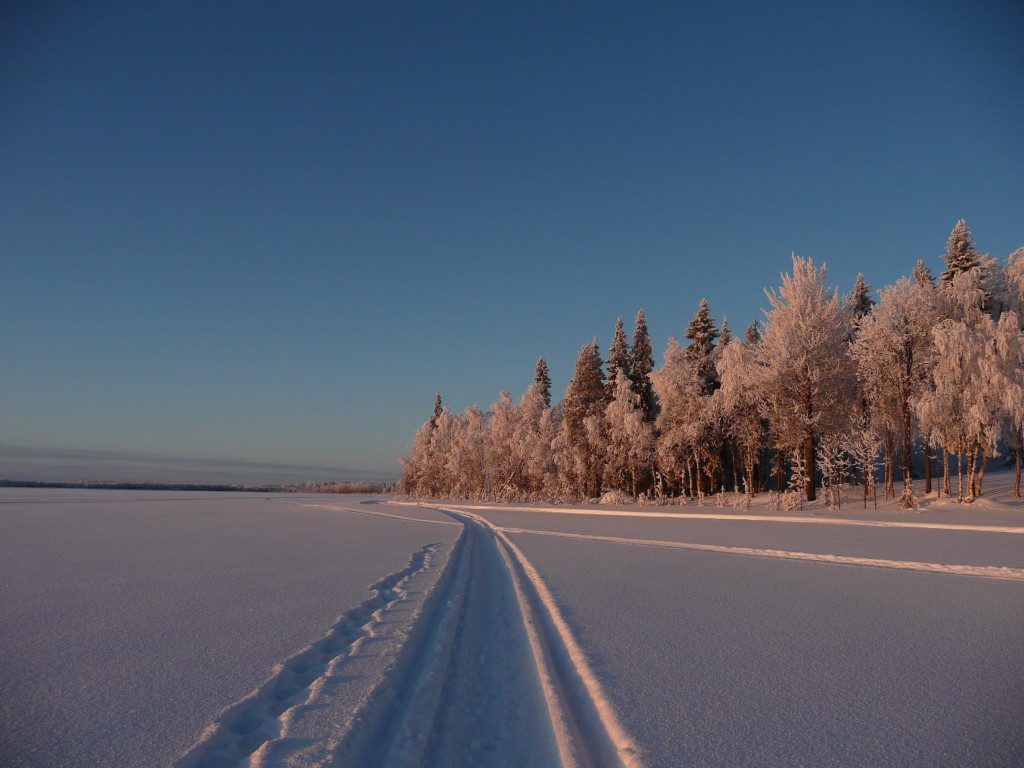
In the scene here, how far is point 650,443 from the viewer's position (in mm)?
40500

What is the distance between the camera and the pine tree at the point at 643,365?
4475 cm

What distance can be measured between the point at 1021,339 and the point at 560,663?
29.3 meters

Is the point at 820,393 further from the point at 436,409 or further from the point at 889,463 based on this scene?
the point at 436,409

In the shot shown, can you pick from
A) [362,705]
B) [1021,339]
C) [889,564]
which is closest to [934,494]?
[1021,339]

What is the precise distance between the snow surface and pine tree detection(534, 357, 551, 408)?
43428mm

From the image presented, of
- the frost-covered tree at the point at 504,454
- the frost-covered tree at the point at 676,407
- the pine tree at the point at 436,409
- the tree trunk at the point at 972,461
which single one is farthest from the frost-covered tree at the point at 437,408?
the tree trunk at the point at 972,461

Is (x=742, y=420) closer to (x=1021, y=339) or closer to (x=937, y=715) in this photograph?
(x=1021, y=339)

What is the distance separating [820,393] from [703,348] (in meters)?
9.77

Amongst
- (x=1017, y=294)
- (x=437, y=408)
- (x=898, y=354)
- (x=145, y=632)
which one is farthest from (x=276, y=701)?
(x=437, y=408)

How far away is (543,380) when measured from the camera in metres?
56.3

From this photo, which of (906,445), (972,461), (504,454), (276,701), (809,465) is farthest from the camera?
(504,454)

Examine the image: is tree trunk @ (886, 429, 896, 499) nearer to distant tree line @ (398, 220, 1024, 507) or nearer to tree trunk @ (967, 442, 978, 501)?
distant tree line @ (398, 220, 1024, 507)

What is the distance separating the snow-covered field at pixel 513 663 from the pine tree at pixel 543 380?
4520 cm

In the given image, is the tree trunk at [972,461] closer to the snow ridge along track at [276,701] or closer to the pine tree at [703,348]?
the pine tree at [703,348]
